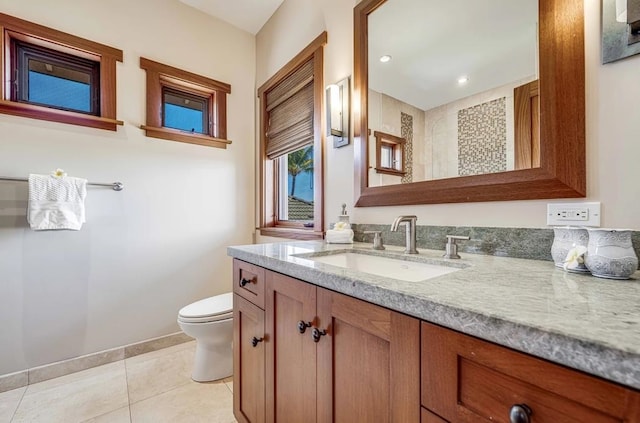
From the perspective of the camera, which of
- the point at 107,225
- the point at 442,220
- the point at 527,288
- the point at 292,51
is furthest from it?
the point at 292,51

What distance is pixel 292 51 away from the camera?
2.20 m

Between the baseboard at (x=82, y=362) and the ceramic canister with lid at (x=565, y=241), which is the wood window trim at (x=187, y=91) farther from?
the ceramic canister with lid at (x=565, y=241)

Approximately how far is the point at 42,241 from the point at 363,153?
6.77 ft

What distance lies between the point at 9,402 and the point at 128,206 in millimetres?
1248

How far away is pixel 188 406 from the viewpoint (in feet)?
5.10

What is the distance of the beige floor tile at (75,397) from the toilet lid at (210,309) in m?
0.55

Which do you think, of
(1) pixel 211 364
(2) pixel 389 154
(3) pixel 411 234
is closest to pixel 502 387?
(3) pixel 411 234

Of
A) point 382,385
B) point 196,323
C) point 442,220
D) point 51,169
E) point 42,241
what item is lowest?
point 196,323

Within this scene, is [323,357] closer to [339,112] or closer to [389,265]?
[389,265]

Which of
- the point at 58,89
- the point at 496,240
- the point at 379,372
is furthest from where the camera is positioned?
the point at 58,89

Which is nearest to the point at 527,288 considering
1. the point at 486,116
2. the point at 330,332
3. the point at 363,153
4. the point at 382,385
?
the point at 382,385

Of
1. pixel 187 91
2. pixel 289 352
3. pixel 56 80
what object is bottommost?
pixel 289 352

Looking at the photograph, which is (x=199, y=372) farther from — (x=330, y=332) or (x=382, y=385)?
(x=382, y=385)

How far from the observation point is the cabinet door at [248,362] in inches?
45.2
